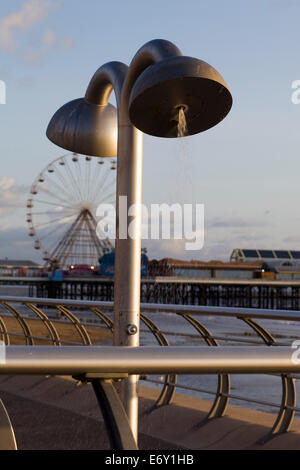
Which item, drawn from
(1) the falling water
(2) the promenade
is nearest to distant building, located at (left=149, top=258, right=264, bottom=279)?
(2) the promenade

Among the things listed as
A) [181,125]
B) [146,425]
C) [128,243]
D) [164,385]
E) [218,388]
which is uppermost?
[181,125]

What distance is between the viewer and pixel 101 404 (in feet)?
4.54

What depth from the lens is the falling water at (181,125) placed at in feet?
10.8

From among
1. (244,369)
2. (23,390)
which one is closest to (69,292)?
(23,390)

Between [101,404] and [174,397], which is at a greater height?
[101,404]

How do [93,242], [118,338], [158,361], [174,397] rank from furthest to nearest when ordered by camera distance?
[93,242], [174,397], [118,338], [158,361]

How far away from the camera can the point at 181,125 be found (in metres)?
3.42

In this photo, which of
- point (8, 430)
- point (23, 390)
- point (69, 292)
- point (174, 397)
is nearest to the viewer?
point (8, 430)

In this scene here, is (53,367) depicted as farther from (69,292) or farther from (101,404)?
(69,292)

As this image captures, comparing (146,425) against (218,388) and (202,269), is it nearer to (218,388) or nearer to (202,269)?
(218,388)

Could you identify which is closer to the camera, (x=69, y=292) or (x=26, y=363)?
(x=26, y=363)

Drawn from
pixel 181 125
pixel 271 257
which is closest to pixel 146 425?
pixel 181 125
